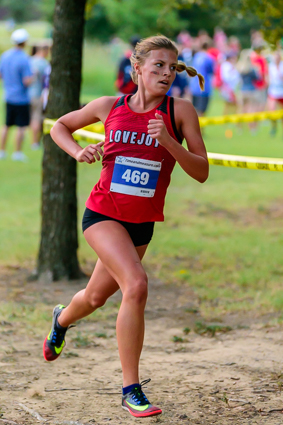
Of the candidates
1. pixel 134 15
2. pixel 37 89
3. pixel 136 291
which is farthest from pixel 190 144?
pixel 134 15

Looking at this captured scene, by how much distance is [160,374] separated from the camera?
163 inches

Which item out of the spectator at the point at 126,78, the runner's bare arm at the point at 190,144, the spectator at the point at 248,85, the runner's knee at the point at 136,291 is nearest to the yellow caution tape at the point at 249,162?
the runner's bare arm at the point at 190,144

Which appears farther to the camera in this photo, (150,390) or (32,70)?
(32,70)

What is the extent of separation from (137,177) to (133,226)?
0.91ft

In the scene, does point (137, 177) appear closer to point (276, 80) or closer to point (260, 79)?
point (276, 80)

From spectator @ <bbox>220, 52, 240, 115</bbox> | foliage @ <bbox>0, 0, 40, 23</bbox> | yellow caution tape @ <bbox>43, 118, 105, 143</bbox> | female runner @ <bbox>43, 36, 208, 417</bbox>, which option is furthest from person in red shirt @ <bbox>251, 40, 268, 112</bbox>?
foliage @ <bbox>0, 0, 40, 23</bbox>

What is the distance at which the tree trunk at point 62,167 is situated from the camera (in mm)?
5859

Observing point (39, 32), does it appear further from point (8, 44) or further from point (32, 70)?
point (32, 70)

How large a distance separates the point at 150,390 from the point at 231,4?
5745 millimetres

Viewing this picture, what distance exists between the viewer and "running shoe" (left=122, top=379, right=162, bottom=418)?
3195 millimetres

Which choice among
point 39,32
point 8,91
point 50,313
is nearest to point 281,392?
point 50,313

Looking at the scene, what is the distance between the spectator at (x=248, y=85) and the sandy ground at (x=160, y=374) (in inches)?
518

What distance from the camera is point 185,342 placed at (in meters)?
4.83

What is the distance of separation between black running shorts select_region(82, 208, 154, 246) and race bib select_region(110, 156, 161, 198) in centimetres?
17
